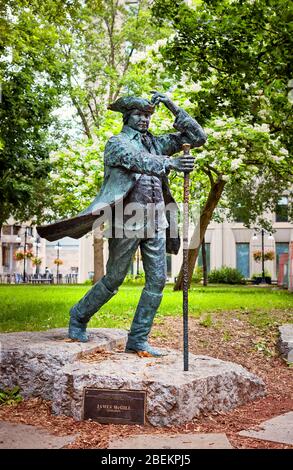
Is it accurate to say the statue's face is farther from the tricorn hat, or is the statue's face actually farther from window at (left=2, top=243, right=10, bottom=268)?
window at (left=2, top=243, right=10, bottom=268)

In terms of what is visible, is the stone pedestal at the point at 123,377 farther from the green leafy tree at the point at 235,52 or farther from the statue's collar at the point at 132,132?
the green leafy tree at the point at 235,52

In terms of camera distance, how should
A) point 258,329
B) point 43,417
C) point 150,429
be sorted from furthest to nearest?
point 258,329 < point 43,417 < point 150,429

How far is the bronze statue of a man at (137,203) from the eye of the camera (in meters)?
5.73

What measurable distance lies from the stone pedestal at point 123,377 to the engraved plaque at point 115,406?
5cm

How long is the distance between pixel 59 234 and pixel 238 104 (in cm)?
674

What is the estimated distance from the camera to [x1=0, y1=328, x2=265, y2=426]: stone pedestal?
475 cm

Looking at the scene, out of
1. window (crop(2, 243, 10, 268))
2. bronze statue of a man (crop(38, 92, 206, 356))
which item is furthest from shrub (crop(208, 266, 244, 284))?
bronze statue of a man (crop(38, 92, 206, 356))

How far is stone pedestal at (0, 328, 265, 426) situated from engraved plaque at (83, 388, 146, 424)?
0.16ft

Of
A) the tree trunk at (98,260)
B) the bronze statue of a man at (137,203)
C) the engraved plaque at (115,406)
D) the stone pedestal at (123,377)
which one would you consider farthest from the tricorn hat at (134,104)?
the tree trunk at (98,260)

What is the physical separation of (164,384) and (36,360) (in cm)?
153

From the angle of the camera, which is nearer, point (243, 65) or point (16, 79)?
point (243, 65)
